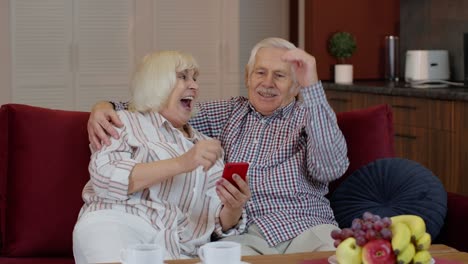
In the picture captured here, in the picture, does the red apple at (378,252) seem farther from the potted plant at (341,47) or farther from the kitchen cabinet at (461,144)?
the potted plant at (341,47)

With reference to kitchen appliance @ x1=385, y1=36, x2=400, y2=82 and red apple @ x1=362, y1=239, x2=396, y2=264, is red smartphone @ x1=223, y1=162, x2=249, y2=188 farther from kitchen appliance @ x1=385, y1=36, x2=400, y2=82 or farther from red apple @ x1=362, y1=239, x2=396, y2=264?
kitchen appliance @ x1=385, y1=36, x2=400, y2=82

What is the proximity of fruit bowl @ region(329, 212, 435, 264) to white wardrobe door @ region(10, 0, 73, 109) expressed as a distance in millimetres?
4598

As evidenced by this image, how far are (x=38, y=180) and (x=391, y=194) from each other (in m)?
1.20

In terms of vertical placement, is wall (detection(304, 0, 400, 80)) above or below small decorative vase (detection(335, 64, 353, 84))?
above

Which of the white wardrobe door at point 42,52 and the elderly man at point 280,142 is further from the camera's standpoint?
the white wardrobe door at point 42,52

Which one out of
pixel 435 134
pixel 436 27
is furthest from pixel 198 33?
pixel 435 134

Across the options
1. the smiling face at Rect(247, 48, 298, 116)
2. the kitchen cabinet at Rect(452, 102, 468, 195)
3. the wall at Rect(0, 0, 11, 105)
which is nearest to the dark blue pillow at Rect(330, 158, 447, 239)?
the smiling face at Rect(247, 48, 298, 116)

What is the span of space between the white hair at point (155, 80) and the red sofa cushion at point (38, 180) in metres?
0.27

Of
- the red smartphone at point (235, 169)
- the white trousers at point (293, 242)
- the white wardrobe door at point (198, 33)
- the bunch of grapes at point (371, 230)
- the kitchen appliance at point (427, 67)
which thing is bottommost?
Answer: the white trousers at point (293, 242)

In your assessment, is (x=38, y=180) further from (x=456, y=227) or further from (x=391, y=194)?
(x=456, y=227)

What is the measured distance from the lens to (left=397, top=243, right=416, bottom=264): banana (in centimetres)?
214

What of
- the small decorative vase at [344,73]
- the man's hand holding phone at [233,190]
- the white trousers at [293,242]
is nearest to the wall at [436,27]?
the small decorative vase at [344,73]

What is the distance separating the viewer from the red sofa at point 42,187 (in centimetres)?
310

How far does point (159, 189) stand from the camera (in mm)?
2938
